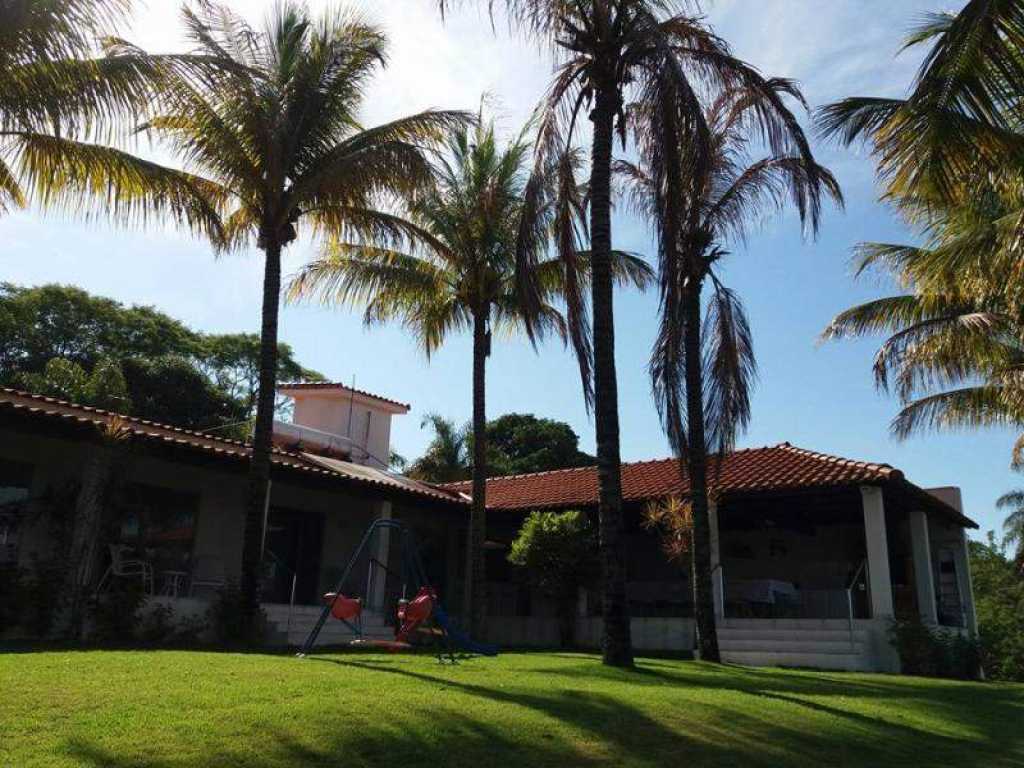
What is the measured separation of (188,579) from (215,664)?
24.4 feet

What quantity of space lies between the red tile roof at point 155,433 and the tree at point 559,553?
2.50 metres

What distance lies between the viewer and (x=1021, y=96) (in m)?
8.06

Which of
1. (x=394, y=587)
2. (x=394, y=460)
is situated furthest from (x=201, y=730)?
(x=394, y=460)

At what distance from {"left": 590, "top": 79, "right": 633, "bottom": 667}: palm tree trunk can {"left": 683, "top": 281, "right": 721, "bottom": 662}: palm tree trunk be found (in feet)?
11.0

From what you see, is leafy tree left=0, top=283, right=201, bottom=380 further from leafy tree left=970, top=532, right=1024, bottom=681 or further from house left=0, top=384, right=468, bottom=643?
leafy tree left=970, top=532, right=1024, bottom=681

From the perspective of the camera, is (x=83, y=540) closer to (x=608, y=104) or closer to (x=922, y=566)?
(x=608, y=104)

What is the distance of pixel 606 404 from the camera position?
1113cm

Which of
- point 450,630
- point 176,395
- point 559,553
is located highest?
point 176,395

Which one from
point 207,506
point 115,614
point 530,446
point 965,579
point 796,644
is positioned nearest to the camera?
point 115,614

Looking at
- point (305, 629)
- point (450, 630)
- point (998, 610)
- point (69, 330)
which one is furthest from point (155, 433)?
point (998, 610)

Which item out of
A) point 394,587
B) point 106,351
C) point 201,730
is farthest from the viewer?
point 106,351

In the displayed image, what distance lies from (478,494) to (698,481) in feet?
15.3

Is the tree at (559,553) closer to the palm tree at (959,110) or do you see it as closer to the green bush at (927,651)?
the green bush at (927,651)

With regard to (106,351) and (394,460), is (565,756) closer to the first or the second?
(106,351)
